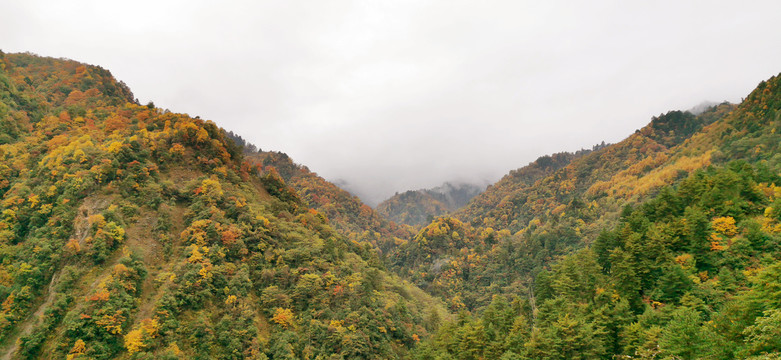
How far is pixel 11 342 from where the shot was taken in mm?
42281

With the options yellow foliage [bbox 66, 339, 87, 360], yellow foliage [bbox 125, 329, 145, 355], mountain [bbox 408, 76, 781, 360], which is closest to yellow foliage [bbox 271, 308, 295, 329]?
yellow foliage [bbox 125, 329, 145, 355]

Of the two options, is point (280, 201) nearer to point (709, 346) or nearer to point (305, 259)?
point (305, 259)

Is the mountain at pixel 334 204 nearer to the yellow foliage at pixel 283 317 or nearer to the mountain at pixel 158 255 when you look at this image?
the mountain at pixel 158 255

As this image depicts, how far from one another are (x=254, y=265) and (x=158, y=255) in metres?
13.8

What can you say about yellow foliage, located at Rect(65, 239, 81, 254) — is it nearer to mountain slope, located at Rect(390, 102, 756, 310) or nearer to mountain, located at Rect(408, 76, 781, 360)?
mountain, located at Rect(408, 76, 781, 360)

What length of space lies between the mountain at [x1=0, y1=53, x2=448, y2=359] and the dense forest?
253 millimetres

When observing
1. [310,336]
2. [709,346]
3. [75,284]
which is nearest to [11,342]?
[75,284]

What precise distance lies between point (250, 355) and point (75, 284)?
24.0 meters

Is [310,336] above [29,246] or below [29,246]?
below

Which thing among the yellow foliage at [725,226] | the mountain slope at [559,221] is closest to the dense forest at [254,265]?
the yellow foliage at [725,226]

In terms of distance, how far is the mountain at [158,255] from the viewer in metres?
43.9

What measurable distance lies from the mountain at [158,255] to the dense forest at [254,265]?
25cm

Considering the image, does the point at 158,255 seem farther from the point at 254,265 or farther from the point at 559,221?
the point at 559,221

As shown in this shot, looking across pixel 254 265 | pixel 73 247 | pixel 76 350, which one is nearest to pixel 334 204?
pixel 254 265
